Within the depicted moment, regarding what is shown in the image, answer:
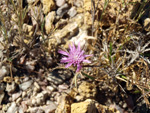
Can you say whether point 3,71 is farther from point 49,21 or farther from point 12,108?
point 49,21

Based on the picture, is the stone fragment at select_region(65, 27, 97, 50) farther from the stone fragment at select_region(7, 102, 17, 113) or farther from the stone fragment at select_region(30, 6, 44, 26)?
the stone fragment at select_region(7, 102, 17, 113)

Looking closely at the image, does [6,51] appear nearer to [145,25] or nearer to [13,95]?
[13,95]

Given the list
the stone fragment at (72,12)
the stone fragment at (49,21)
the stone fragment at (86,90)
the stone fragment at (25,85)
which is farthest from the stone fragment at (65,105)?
the stone fragment at (72,12)

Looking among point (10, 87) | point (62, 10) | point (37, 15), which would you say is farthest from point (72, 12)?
point (10, 87)

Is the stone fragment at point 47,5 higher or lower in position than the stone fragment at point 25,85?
higher

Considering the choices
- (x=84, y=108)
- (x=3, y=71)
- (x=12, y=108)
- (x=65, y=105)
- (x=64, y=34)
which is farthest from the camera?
(x=64, y=34)

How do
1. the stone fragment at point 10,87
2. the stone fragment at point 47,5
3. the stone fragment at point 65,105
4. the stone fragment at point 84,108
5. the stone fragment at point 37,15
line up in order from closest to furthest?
the stone fragment at point 84,108
the stone fragment at point 65,105
the stone fragment at point 37,15
the stone fragment at point 10,87
the stone fragment at point 47,5

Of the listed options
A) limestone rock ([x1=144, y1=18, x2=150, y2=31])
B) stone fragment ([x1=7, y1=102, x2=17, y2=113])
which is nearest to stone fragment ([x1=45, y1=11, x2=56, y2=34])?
stone fragment ([x1=7, y1=102, x2=17, y2=113])

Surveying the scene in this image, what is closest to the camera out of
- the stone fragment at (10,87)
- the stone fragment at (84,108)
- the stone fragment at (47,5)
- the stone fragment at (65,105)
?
the stone fragment at (84,108)

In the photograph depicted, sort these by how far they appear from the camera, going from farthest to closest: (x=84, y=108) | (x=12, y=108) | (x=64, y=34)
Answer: (x=64, y=34) → (x=12, y=108) → (x=84, y=108)

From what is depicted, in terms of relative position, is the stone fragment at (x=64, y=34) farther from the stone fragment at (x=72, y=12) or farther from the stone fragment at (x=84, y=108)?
the stone fragment at (x=84, y=108)
